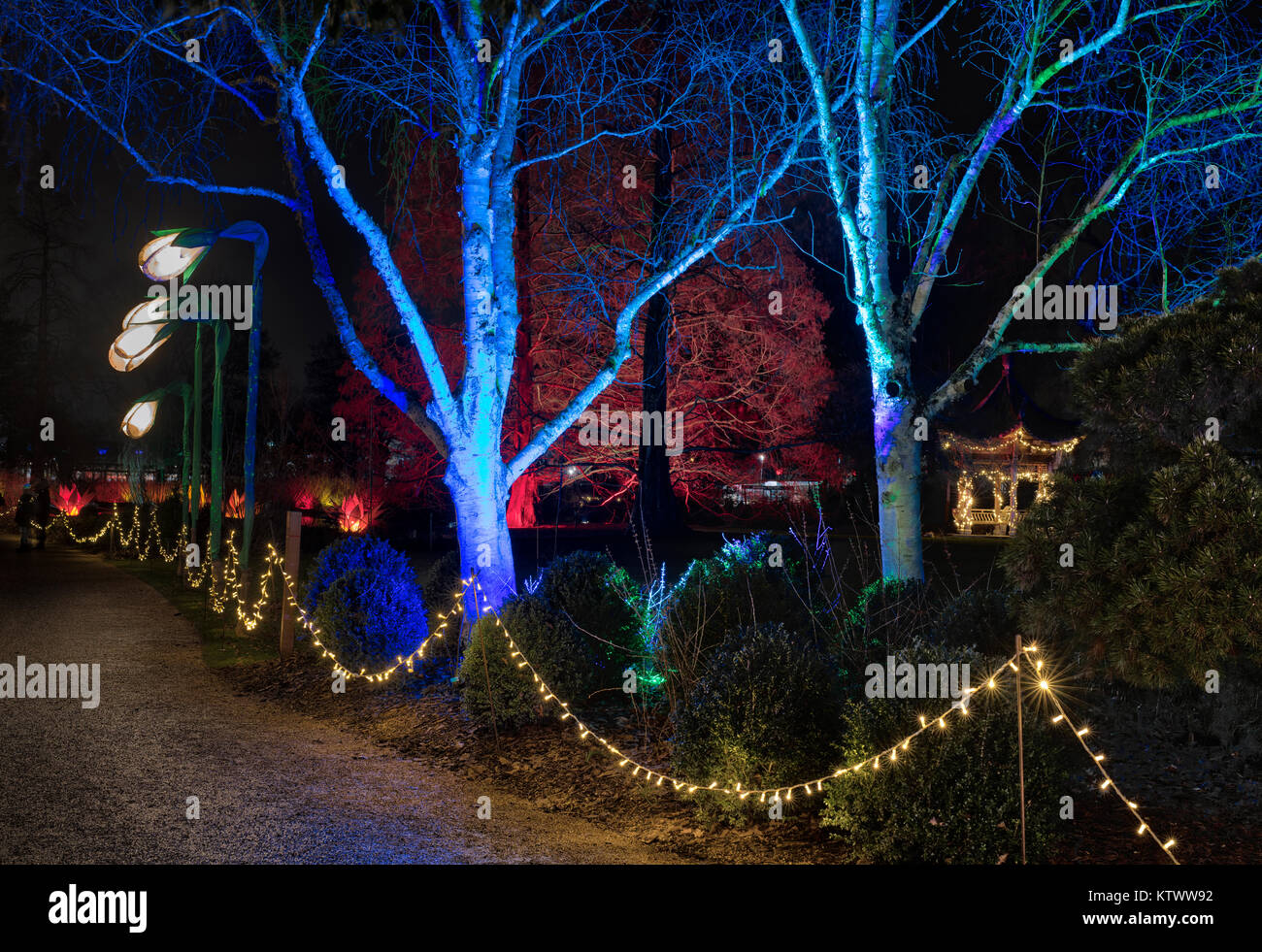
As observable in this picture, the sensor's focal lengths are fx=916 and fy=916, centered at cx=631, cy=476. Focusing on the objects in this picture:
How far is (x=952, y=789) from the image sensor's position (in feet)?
14.4

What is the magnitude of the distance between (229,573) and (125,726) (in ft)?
22.7

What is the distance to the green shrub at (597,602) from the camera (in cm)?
827

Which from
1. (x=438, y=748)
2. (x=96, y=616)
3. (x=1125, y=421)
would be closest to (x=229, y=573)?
(x=96, y=616)

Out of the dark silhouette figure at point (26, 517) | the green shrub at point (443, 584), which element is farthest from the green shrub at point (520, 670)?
the dark silhouette figure at point (26, 517)

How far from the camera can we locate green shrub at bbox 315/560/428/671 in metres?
8.96

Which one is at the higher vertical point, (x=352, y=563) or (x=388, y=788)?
(x=352, y=563)

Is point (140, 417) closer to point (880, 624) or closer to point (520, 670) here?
point (520, 670)

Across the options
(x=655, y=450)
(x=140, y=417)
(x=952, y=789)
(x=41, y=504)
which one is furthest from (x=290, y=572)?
(x=41, y=504)

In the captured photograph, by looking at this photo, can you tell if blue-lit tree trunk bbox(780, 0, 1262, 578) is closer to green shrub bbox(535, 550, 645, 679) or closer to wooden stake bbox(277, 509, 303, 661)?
green shrub bbox(535, 550, 645, 679)

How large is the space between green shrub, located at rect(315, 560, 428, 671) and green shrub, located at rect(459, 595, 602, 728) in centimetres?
200

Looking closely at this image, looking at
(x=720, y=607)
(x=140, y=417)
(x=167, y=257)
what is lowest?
(x=720, y=607)

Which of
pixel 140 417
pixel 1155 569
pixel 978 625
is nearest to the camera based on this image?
pixel 1155 569

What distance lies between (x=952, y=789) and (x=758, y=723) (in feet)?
3.87

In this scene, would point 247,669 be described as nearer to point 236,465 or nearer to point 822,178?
point 822,178
